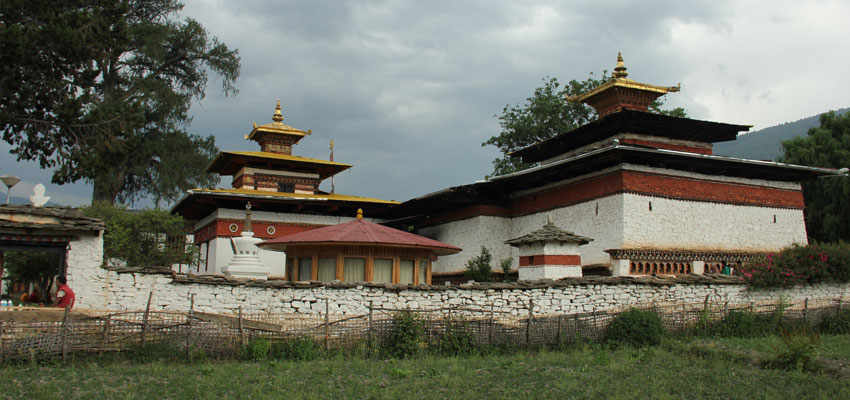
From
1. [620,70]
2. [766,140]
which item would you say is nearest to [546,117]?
[620,70]

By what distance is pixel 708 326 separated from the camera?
41.1 ft

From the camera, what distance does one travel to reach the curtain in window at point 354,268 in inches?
584

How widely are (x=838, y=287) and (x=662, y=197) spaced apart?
14.7ft

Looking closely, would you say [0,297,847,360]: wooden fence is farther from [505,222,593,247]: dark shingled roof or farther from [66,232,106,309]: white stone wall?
[505,222,593,247]: dark shingled roof

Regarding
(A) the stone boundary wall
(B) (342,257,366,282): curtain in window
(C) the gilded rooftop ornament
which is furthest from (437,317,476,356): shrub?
(C) the gilded rooftop ornament

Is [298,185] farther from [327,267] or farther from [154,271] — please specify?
[154,271]

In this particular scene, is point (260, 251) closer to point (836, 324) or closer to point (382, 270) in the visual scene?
point (382, 270)

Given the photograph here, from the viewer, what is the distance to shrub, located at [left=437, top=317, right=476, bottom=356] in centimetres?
1074

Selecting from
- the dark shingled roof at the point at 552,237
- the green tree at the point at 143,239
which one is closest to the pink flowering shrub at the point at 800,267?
the dark shingled roof at the point at 552,237

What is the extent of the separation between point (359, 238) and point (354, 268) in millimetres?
787

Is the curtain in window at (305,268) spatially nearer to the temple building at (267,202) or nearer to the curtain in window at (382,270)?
the curtain in window at (382,270)

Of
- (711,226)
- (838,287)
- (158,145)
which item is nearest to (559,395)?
(838,287)

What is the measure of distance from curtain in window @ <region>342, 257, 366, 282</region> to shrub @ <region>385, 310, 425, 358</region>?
163 inches

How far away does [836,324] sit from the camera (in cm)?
1325
